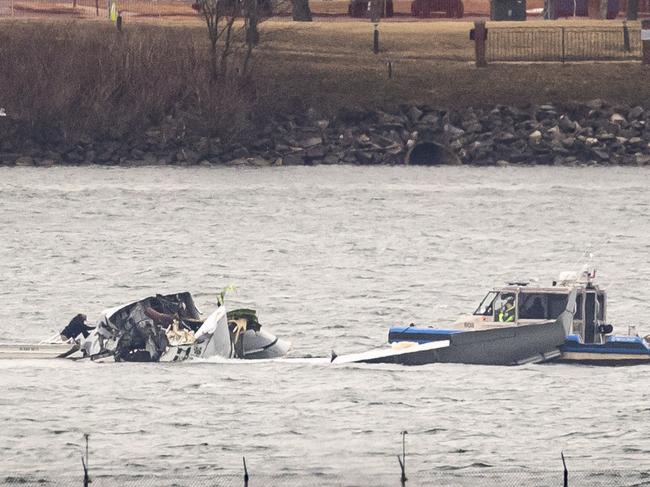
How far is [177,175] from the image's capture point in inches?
3536

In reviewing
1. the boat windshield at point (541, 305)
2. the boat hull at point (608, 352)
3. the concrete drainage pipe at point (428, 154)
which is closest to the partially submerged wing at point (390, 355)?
the boat windshield at point (541, 305)

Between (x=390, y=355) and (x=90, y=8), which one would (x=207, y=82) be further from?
(x=390, y=355)

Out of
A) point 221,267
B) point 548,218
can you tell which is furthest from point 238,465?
point 548,218

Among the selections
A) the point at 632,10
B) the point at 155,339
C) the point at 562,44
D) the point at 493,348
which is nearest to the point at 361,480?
the point at 493,348

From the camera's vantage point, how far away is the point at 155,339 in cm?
4306

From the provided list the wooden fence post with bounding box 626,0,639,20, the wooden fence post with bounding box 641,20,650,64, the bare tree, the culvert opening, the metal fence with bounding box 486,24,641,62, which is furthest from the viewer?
the wooden fence post with bounding box 626,0,639,20

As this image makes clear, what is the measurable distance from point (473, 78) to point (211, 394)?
62.1 meters

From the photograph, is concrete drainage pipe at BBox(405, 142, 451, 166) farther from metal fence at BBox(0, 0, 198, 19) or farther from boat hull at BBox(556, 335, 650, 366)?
boat hull at BBox(556, 335, 650, 366)

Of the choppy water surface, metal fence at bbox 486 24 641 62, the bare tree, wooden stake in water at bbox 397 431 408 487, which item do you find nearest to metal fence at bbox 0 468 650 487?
wooden stake in water at bbox 397 431 408 487

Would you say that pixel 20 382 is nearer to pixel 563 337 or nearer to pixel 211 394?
pixel 211 394

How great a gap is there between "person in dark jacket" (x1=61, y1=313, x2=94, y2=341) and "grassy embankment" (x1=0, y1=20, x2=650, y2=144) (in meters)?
53.8

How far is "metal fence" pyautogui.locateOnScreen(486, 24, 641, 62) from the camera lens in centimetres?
10312

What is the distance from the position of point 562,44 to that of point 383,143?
12388mm

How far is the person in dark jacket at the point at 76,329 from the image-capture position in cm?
4319
